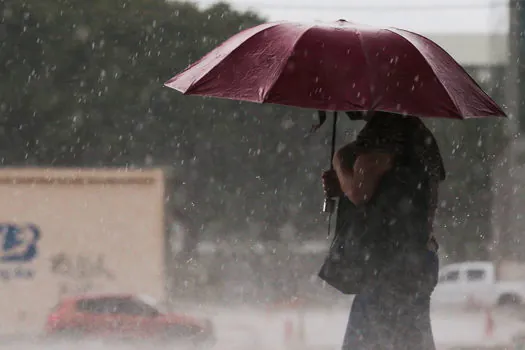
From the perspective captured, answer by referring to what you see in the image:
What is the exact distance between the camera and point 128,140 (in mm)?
20797

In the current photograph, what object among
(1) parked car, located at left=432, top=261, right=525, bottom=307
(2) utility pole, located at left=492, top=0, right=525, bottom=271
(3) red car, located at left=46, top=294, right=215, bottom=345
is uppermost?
(2) utility pole, located at left=492, top=0, right=525, bottom=271

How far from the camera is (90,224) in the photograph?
725 inches

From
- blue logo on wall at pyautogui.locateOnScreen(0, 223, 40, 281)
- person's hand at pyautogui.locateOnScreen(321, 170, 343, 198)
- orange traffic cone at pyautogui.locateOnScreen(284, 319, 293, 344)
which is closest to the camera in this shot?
person's hand at pyautogui.locateOnScreen(321, 170, 343, 198)

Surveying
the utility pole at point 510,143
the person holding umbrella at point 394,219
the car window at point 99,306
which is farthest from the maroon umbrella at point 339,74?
the car window at point 99,306

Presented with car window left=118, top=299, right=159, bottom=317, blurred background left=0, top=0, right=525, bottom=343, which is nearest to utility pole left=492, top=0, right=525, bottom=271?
blurred background left=0, top=0, right=525, bottom=343

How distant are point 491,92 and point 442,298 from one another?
3913 millimetres

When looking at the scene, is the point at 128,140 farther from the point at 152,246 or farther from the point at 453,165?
the point at 453,165

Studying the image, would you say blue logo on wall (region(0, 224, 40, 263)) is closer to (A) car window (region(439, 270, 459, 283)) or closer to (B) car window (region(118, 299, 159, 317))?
(B) car window (region(118, 299, 159, 317))

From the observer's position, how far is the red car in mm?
13555

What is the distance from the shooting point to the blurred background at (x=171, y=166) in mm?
18500

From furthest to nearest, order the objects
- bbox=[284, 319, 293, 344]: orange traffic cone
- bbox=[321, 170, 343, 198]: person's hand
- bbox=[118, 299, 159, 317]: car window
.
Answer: bbox=[118, 299, 159, 317]: car window, bbox=[284, 319, 293, 344]: orange traffic cone, bbox=[321, 170, 343, 198]: person's hand

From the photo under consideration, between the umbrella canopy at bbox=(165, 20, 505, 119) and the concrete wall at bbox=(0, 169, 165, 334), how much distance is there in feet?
47.7

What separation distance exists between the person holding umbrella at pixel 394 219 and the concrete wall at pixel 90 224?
577 inches

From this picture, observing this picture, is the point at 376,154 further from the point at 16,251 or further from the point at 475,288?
the point at 16,251
